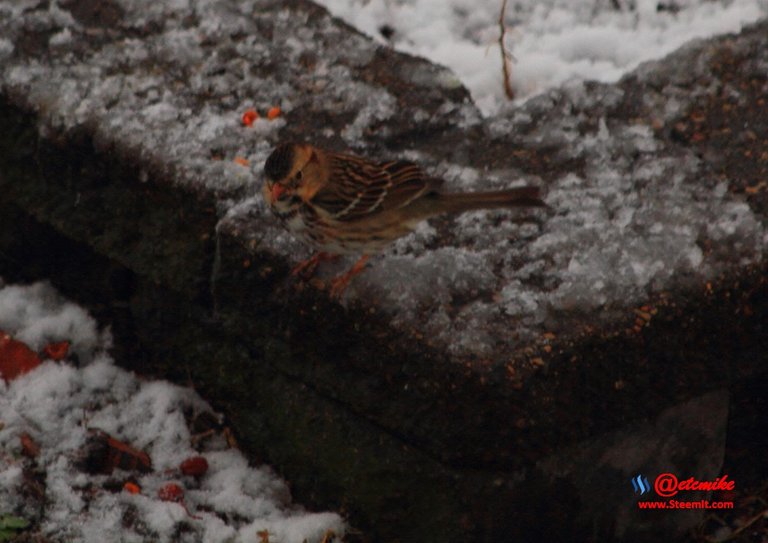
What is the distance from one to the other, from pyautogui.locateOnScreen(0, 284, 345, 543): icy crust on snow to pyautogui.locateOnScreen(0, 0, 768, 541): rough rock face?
112mm

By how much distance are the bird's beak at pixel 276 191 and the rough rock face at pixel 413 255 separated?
0.64 feet

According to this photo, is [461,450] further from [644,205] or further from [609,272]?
[644,205]

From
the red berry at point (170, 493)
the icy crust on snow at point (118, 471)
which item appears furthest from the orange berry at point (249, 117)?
the red berry at point (170, 493)

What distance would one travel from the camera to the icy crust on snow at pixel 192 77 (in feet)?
14.0

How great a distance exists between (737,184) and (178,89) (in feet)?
6.75

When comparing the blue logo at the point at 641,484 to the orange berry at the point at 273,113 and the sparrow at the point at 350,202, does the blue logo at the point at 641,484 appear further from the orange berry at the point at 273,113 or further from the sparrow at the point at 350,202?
the orange berry at the point at 273,113

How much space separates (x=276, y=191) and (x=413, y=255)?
48 cm

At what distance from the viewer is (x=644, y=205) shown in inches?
155

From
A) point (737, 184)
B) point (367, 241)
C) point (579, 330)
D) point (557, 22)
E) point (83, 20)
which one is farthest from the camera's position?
point (557, 22)

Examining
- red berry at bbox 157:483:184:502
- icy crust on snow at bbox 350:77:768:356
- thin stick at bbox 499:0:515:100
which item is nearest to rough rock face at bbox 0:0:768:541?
icy crust on snow at bbox 350:77:768:356

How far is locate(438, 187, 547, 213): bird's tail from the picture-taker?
3.68m

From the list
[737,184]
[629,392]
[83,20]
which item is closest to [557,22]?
[737,184]

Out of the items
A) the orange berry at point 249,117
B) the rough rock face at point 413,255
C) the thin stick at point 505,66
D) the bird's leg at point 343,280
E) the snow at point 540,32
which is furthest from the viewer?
the snow at point 540,32

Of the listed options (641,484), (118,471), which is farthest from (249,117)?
(641,484)
